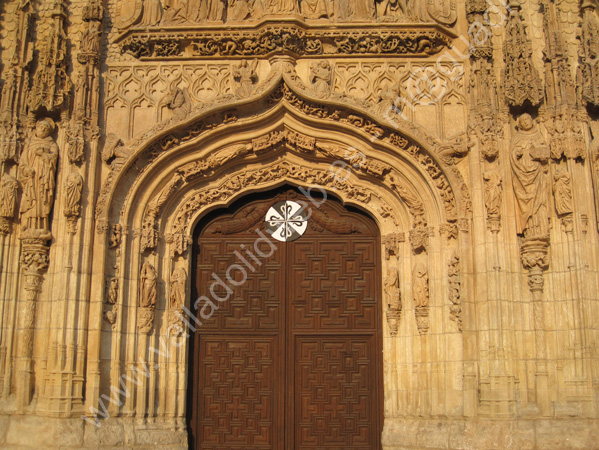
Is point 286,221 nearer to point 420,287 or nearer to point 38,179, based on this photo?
point 420,287

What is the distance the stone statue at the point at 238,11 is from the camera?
12164 millimetres

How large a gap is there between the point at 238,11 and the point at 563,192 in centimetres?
538

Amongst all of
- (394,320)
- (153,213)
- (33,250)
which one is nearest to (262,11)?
(153,213)

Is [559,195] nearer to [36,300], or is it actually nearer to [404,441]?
[404,441]

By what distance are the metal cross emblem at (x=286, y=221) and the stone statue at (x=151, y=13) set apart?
3314mm

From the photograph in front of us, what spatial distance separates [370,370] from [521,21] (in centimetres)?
549

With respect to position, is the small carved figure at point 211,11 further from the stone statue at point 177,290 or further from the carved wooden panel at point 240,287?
the stone statue at point 177,290

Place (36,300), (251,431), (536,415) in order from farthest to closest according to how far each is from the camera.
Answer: (251,431) < (36,300) < (536,415)

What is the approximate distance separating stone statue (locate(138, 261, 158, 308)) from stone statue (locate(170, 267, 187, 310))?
1.20 feet

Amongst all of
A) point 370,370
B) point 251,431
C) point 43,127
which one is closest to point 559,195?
point 370,370

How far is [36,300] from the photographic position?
11.1 metres

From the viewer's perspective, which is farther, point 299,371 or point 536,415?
point 299,371

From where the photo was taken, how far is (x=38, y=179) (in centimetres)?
1123

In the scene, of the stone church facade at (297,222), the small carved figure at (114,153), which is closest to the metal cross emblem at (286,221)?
the stone church facade at (297,222)
